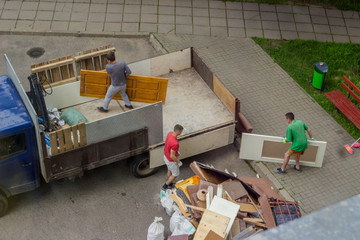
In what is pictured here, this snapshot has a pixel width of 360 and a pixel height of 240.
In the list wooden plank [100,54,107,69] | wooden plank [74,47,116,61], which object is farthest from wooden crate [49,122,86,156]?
wooden plank [100,54,107,69]

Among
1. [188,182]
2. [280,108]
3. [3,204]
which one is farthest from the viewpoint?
[280,108]

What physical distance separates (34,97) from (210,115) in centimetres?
366

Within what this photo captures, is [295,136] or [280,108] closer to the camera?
[295,136]

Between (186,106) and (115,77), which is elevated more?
(115,77)

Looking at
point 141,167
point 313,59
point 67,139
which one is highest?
point 67,139

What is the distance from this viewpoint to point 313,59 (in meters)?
13.4

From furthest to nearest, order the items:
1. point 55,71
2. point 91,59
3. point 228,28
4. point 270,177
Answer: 1. point 228,28
2. point 91,59
3. point 55,71
4. point 270,177

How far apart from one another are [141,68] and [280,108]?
3.60 meters

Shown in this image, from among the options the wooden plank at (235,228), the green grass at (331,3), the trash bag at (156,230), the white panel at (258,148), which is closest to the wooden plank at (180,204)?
the trash bag at (156,230)

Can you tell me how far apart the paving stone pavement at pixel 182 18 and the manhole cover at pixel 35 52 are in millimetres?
737

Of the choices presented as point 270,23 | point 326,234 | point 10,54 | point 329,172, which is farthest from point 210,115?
point 326,234

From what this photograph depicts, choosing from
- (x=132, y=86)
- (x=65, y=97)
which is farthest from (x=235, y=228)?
(x=65, y=97)

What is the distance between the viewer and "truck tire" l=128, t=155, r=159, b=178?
9.60 metres

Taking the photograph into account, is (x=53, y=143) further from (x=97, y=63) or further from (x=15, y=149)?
(x=97, y=63)
